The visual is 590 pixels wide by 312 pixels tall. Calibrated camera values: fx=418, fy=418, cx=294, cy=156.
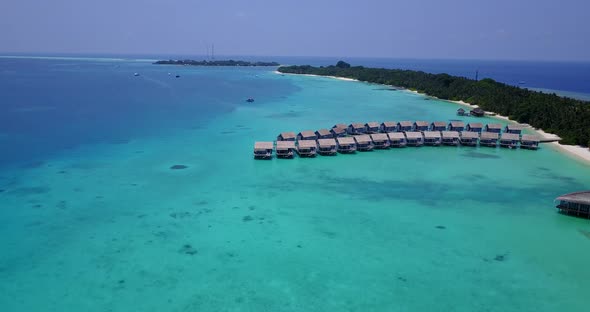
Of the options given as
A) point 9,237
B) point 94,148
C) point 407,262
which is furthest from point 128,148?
point 407,262

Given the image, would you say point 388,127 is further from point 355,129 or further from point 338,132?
point 338,132

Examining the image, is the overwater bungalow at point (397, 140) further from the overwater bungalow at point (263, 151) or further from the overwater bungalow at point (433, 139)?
the overwater bungalow at point (263, 151)

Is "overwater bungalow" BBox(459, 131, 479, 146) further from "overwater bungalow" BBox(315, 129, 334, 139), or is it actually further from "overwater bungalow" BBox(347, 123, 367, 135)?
"overwater bungalow" BBox(315, 129, 334, 139)

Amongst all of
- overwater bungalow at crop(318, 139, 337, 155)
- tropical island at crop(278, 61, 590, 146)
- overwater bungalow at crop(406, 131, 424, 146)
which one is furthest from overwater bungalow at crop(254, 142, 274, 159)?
tropical island at crop(278, 61, 590, 146)

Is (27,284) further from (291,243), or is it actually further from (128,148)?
(128,148)

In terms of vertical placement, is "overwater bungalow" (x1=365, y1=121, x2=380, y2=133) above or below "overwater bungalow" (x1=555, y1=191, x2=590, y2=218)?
above
